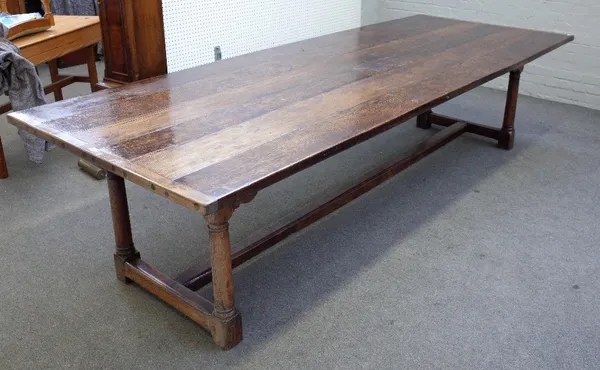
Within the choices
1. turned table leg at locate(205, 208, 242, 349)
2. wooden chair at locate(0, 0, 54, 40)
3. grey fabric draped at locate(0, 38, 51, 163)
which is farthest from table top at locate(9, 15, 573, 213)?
wooden chair at locate(0, 0, 54, 40)

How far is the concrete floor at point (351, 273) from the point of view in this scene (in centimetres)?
196

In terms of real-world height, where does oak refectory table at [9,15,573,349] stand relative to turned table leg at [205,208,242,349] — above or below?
above

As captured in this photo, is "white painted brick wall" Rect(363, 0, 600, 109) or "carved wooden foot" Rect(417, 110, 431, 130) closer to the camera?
"carved wooden foot" Rect(417, 110, 431, 130)

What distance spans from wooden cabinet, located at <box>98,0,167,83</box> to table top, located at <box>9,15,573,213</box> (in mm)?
511

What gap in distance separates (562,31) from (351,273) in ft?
9.40

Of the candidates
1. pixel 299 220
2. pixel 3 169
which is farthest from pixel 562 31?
pixel 3 169

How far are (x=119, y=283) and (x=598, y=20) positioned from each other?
3509 millimetres

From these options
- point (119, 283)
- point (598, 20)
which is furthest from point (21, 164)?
point (598, 20)

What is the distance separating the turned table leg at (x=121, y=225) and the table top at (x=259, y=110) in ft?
0.85

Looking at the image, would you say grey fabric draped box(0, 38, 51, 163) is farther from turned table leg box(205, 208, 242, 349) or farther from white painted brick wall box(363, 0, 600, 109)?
white painted brick wall box(363, 0, 600, 109)

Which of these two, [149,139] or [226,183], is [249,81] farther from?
[226,183]

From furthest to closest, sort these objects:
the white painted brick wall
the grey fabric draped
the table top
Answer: the white painted brick wall → the grey fabric draped → the table top

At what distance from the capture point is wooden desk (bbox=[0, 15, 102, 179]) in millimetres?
3277

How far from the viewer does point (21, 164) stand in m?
3.34
